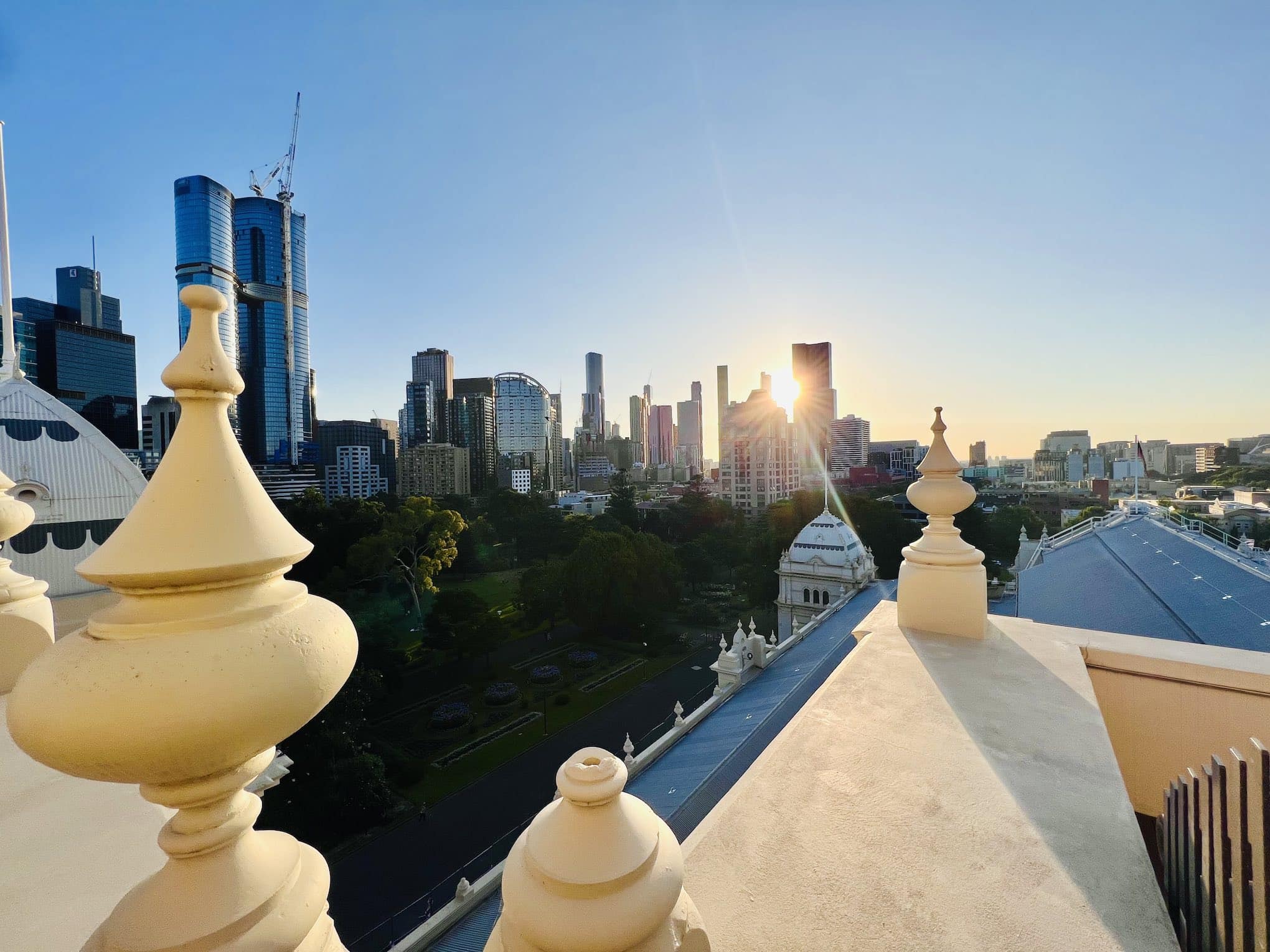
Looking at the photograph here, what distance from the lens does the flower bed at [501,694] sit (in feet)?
71.9

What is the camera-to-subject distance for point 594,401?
481ft

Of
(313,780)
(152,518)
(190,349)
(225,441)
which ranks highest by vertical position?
(190,349)

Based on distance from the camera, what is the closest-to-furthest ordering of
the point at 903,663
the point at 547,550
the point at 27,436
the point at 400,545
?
the point at 903,663 → the point at 27,436 → the point at 400,545 → the point at 547,550

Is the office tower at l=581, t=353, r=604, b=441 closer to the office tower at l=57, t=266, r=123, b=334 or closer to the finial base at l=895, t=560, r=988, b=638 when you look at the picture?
the office tower at l=57, t=266, r=123, b=334

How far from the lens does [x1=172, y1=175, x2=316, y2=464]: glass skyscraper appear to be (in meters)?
44.2

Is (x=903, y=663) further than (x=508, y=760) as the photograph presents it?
No

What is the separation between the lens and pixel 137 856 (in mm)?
2146

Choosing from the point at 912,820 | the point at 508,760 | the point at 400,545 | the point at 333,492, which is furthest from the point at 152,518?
the point at 333,492

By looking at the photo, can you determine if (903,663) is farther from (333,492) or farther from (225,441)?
(333,492)

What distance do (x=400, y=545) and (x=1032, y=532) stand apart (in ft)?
158

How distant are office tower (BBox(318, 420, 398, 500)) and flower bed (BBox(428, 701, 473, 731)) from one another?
110ft

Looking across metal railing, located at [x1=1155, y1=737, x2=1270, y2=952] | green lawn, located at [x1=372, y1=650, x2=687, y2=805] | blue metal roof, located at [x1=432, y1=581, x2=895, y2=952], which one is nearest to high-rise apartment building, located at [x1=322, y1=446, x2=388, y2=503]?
green lawn, located at [x1=372, y1=650, x2=687, y2=805]

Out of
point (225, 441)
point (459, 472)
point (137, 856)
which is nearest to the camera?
point (225, 441)

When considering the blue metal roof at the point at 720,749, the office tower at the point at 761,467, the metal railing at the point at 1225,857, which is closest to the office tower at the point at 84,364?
the blue metal roof at the point at 720,749
